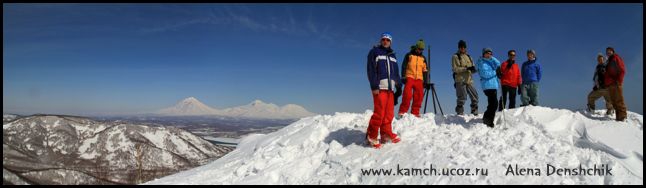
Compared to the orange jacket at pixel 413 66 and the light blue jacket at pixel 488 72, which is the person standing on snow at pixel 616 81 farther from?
the orange jacket at pixel 413 66

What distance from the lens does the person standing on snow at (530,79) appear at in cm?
1159

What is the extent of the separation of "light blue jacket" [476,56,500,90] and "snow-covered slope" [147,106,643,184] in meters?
0.95

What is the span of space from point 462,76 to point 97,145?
6780 inches

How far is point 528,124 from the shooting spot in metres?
9.03

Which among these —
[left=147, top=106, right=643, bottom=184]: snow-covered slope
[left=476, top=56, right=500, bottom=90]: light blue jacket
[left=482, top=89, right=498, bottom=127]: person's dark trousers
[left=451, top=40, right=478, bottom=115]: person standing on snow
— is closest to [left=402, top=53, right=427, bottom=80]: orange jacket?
[left=147, top=106, right=643, bottom=184]: snow-covered slope

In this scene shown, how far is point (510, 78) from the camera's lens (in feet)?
34.6

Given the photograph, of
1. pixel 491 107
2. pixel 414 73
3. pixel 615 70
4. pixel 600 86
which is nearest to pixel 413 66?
pixel 414 73

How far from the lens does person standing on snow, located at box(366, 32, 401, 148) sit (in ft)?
25.1

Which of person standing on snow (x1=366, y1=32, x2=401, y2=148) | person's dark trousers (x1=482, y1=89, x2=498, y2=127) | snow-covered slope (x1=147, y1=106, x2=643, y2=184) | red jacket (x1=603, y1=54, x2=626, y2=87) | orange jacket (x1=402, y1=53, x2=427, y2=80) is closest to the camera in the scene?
snow-covered slope (x1=147, y1=106, x2=643, y2=184)

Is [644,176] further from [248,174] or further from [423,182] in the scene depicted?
[248,174]

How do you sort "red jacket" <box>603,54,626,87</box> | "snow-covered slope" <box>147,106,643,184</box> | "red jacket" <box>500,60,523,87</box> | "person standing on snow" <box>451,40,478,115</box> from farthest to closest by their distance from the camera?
"red jacket" <box>500,60,523,87</box> < "person standing on snow" <box>451,40,478,115</box> < "red jacket" <box>603,54,626,87</box> < "snow-covered slope" <box>147,106,643,184</box>

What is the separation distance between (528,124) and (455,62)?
7.72 feet

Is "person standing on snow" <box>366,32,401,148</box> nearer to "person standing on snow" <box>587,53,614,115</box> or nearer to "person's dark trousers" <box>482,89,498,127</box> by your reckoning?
"person's dark trousers" <box>482,89,498,127</box>

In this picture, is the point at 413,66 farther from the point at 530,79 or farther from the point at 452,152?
the point at 530,79
